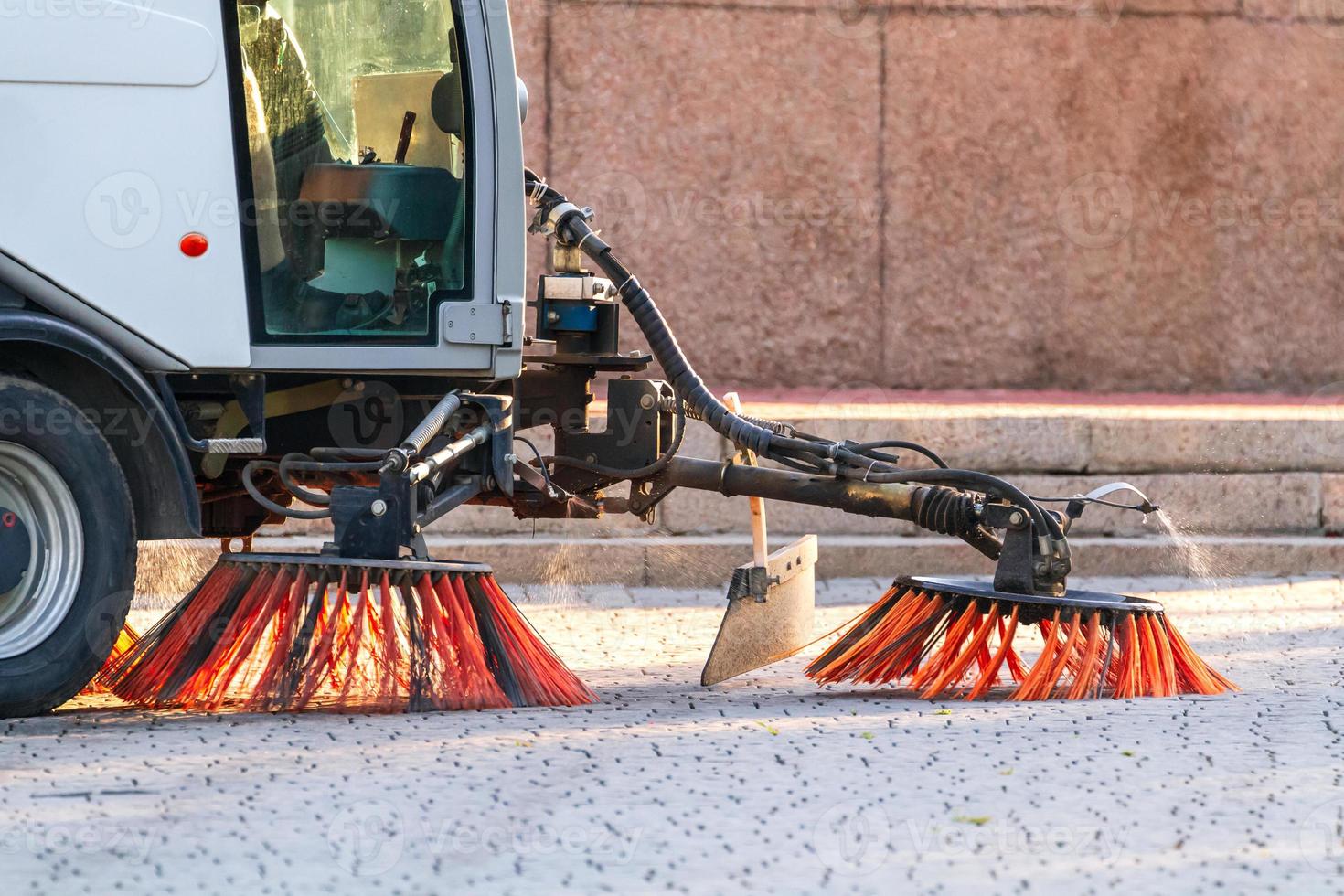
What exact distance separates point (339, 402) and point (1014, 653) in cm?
211

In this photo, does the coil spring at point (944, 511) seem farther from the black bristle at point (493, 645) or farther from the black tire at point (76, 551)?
the black tire at point (76, 551)

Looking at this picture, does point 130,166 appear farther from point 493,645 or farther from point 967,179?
point 967,179

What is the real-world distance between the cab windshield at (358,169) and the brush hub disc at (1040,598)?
1.64 metres

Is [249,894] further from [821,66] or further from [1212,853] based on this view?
[821,66]

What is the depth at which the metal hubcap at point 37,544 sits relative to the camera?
4.34 metres

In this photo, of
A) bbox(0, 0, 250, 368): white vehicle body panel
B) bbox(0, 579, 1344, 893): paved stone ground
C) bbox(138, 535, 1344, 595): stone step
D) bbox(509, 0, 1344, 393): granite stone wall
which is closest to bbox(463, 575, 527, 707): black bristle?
bbox(0, 579, 1344, 893): paved stone ground

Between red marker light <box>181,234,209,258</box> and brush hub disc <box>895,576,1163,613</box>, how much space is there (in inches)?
88.4

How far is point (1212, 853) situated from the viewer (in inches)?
125

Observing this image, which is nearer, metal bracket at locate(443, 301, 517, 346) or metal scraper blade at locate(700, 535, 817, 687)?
metal bracket at locate(443, 301, 517, 346)

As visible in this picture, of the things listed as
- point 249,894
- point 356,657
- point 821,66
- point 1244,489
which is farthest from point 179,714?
point 821,66

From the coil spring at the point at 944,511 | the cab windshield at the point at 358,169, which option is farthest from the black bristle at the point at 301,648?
the coil spring at the point at 944,511

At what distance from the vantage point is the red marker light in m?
4.49

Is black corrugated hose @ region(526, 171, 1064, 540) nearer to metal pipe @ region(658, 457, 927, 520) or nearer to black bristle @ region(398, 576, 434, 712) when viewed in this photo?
metal pipe @ region(658, 457, 927, 520)

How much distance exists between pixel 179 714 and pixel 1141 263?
7689 millimetres
